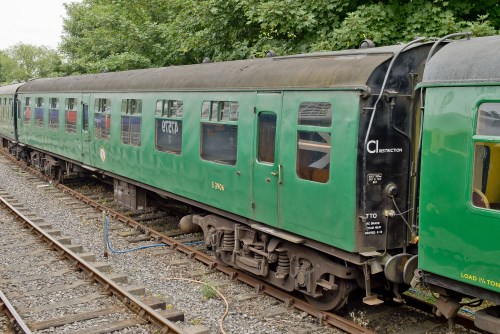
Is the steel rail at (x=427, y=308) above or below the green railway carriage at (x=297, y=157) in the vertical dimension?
below

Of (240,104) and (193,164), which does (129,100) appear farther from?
(240,104)

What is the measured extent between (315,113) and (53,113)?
12.5 m

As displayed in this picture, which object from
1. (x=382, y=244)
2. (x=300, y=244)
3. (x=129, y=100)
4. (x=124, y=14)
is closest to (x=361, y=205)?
(x=382, y=244)

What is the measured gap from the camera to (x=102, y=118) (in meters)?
13.4

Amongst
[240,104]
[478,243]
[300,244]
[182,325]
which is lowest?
[182,325]

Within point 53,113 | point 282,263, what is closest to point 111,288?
point 282,263

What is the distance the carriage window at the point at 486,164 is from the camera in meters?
4.79

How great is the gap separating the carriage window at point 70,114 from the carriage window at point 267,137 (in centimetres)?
900

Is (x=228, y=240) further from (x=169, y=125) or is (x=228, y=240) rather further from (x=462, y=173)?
(x=462, y=173)

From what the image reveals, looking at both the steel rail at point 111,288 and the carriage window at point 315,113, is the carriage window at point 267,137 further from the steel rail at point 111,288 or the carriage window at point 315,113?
the steel rail at point 111,288

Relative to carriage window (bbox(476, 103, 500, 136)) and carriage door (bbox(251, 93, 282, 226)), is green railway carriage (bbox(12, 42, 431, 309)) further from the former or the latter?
carriage window (bbox(476, 103, 500, 136))

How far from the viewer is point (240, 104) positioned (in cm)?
804

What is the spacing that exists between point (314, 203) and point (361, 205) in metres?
0.70

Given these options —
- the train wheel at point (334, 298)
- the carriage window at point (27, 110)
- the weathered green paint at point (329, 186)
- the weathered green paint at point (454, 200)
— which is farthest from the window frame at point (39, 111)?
the weathered green paint at point (454, 200)
